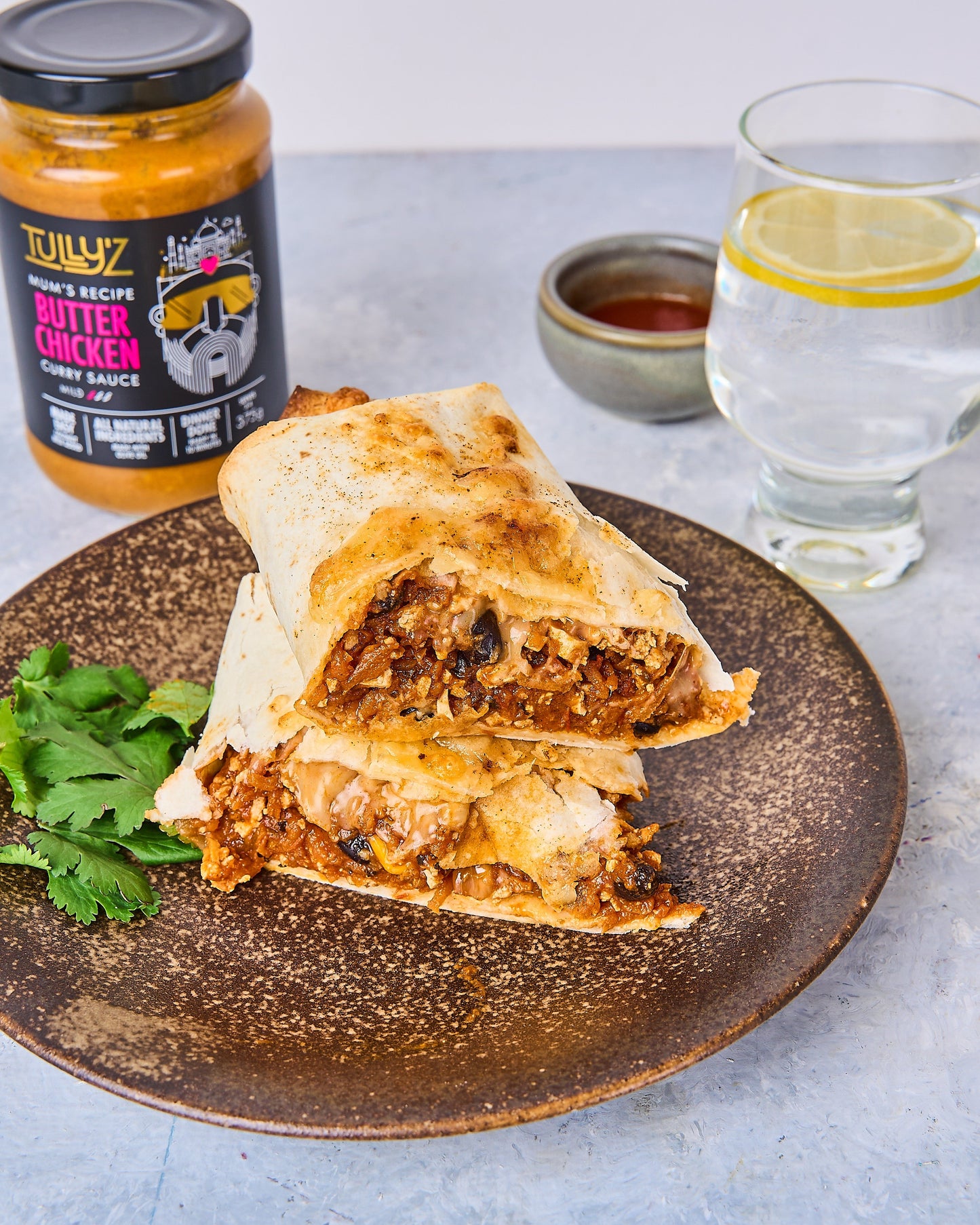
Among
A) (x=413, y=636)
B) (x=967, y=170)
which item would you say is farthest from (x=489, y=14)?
(x=413, y=636)

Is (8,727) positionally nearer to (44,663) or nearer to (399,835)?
(44,663)

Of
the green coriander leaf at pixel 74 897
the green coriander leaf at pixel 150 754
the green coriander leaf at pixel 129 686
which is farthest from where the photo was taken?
the green coriander leaf at pixel 129 686

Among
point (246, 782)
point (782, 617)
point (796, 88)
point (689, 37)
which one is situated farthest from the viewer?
point (689, 37)

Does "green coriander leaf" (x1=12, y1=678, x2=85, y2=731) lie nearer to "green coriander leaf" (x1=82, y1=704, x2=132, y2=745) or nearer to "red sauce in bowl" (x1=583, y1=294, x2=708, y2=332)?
"green coriander leaf" (x1=82, y1=704, x2=132, y2=745)

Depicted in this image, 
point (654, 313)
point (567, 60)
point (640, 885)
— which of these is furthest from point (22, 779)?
point (567, 60)

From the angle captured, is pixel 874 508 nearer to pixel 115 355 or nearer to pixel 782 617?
pixel 782 617

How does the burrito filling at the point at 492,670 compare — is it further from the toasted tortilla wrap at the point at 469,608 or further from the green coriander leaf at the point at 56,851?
the green coriander leaf at the point at 56,851

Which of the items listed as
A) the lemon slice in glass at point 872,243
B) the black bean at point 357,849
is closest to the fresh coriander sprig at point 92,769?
the black bean at point 357,849
